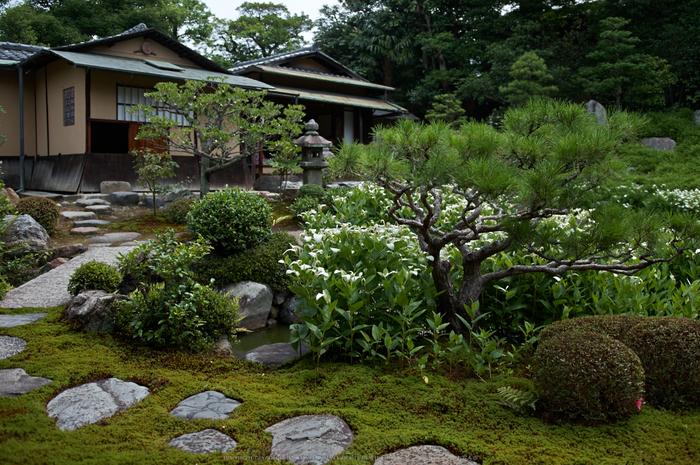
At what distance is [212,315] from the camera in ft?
16.1

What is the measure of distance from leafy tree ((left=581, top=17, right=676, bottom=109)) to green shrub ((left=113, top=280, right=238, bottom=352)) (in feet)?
59.1

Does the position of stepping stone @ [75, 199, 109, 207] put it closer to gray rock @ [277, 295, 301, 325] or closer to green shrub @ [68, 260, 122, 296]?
green shrub @ [68, 260, 122, 296]

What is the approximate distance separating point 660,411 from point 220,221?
507cm

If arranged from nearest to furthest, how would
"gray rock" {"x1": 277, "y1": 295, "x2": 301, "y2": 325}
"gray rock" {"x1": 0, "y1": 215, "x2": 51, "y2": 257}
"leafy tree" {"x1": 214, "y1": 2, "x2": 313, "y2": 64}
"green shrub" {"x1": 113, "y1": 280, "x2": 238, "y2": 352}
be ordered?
"green shrub" {"x1": 113, "y1": 280, "x2": 238, "y2": 352}, "gray rock" {"x1": 277, "y1": 295, "x2": 301, "y2": 325}, "gray rock" {"x1": 0, "y1": 215, "x2": 51, "y2": 257}, "leafy tree" {"x1": 214, "y1": 2, "x2": 313, "y2": 64}

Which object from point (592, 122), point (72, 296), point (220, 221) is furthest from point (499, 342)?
point (72, 296)

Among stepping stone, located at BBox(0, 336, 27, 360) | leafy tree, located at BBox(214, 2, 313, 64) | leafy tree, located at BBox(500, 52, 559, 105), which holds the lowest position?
stepping stone, located at BBox(0, 336, 27, 360)

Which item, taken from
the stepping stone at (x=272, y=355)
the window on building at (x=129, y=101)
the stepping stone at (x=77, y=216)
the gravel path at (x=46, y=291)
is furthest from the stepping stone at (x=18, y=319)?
the window on building at (x=129, y=101)

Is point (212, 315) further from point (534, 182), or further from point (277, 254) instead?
point (534, 182)

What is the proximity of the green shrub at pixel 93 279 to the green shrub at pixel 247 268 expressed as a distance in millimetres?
1045

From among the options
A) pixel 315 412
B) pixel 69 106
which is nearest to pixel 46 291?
pixel 315 412

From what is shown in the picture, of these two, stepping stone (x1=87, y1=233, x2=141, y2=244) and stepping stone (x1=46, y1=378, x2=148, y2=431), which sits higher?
stepping stone (x1=87, y1=233, x2=141, y2=244)

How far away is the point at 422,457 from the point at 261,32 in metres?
29.5

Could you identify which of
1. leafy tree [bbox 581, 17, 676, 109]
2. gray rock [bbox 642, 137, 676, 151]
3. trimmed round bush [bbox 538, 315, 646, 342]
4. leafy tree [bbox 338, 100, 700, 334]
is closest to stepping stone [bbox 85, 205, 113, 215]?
leafy tree [bbox 338, 100, 700, 334]

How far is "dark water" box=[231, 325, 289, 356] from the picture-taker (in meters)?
5.65
